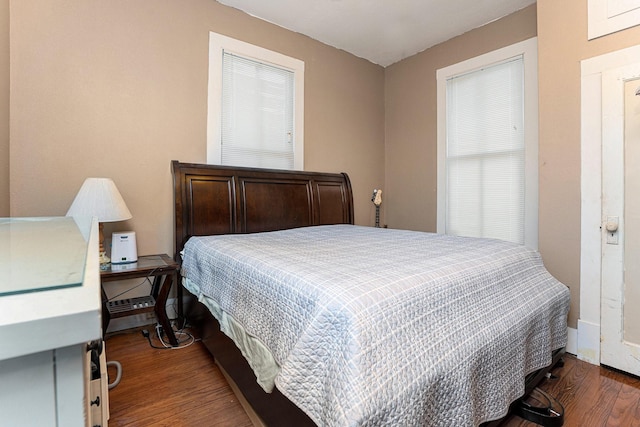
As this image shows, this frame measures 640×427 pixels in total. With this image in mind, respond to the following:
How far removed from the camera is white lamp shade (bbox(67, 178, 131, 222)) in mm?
1903

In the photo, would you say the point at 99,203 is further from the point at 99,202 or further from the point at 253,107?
the point at 253,107

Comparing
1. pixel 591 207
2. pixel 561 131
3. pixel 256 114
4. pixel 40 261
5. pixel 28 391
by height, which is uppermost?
pixel 256 114

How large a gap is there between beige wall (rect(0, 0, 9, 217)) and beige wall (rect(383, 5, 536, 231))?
3.49 m

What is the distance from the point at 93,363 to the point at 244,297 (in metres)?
0.68

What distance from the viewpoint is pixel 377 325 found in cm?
94

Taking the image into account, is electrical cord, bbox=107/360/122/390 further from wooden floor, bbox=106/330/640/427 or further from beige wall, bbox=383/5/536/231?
beige wall, bbox=383/5/536/231

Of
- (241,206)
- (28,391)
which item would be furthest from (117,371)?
(28,391)

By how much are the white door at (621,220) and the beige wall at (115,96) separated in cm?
270

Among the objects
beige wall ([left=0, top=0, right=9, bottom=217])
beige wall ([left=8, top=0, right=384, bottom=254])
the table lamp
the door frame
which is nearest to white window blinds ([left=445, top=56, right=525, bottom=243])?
the door frame

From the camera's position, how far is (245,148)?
291 cm

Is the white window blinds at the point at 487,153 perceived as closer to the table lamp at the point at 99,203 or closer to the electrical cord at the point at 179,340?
the electrical cord at the point at 179,340

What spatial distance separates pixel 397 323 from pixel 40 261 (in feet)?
2.93

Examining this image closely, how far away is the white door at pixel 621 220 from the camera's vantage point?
1.91 meters

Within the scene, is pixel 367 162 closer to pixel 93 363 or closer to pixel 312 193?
pixel 312 193
